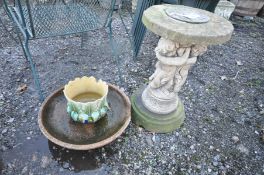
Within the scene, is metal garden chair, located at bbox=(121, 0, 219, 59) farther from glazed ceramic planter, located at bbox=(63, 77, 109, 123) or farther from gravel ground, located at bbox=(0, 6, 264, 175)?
glazed ceramic planter, located at bbox=(63, 77, 109, 123)

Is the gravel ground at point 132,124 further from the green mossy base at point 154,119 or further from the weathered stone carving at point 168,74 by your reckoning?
the weathered stone carving at point 168,74

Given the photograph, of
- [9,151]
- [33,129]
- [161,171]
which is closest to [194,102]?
[161,171]

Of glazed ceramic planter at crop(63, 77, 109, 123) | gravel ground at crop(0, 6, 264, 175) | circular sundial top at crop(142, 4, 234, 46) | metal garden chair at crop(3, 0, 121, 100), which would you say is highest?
circular sundial top at crop(142, 4, 234, 46)

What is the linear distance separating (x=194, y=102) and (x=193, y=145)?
475 millimetres

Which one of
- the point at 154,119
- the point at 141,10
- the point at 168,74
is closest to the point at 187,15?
the point at 168,74

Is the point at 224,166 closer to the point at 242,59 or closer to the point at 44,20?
the point at 242,59

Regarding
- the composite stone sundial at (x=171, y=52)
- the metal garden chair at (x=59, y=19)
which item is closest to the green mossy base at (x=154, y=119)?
the composite stone sundial at (x=171, y=52)

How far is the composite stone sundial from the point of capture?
1.28 m

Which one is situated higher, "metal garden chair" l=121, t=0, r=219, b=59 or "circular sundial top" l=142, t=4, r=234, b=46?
"circular sundial top" l=142, t=4, r=234, b=46

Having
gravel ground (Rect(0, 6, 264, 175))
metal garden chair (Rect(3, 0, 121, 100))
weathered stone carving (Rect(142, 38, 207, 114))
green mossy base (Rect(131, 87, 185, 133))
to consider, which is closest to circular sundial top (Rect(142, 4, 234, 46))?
weathered stone carving (Rect(142, 38, 207, 114))

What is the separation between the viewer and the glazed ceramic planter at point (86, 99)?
Answer: 4.91ft

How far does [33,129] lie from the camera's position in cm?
172

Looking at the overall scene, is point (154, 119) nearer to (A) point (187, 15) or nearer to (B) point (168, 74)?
(B) point (168, 74)

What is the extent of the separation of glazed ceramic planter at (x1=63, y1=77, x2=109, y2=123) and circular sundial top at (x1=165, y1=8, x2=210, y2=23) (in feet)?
2.10
